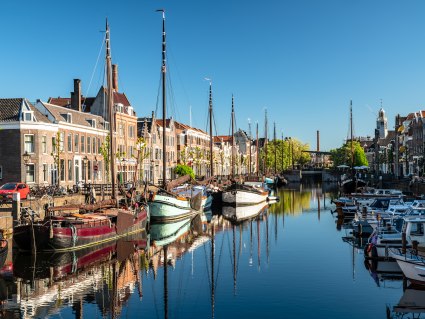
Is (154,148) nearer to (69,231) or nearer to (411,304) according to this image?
(69,231)

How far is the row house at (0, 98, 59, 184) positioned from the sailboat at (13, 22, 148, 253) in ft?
59.9

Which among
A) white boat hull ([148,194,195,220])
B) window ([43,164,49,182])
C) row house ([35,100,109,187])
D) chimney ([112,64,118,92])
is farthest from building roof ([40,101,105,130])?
white boat hull ([148,194,195,220])

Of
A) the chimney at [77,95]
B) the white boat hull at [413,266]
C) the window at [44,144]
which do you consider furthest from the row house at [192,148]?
the white boat hull at [413,266]

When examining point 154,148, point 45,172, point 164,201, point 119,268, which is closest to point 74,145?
point 45,172

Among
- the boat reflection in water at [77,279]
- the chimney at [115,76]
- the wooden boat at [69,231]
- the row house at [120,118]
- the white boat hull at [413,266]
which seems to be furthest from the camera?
the chimney at [115,76]

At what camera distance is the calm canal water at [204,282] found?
23375 mm

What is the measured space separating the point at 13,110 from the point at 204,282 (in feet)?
132

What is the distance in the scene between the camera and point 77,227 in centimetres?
3656

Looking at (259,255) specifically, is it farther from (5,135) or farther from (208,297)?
(5,135)

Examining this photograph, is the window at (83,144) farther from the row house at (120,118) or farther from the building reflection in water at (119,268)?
the building reflection in water at (119,268)

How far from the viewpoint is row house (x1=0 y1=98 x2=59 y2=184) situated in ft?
196

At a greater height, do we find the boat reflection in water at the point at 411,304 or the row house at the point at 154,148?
the row house at the point at 154,148

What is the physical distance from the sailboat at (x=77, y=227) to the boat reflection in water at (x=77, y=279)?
599 millimetres

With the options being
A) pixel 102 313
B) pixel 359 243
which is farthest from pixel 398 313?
pixel 359 243
